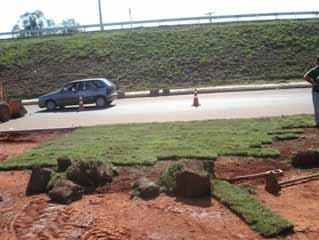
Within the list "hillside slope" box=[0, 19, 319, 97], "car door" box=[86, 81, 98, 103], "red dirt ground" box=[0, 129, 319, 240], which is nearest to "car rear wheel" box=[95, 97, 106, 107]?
"car door" box=[86, 81, 98, 103]

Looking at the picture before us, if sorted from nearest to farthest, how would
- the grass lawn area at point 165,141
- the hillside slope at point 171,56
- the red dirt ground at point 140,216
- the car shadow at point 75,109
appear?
1. the red dirt ground at point 140,216
2. the grass lawn area at point 165,141
3. the car shadow at point 75,109
4. the hillside slope at point 171,56

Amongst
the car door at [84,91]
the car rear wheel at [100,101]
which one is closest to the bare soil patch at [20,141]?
the car rear wheel at [100,101]

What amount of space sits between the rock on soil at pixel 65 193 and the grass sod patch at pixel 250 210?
2160 mm

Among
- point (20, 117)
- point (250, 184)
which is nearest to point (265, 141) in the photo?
point (250, 184)

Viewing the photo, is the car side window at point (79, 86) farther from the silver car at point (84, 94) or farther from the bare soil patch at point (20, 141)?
the bare soil patch at point (20, 141)

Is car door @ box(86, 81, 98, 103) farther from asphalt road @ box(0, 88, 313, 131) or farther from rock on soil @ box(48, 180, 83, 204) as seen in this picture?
rock on soil @ box(48, 180, 83, 204)

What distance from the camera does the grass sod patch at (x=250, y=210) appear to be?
6723 millimetres

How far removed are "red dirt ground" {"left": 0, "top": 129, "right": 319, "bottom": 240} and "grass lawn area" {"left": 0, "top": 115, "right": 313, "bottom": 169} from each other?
1.83 meters

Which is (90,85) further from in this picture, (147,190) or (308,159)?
(147,190)

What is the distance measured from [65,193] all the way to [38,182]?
0.97 metres

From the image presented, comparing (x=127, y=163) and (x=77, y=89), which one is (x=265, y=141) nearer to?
(x=127, y=163)

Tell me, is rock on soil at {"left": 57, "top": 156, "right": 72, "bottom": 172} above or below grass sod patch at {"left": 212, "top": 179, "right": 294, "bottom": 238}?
above

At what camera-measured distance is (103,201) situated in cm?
855

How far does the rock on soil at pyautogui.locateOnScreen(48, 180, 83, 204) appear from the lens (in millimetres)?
8555
